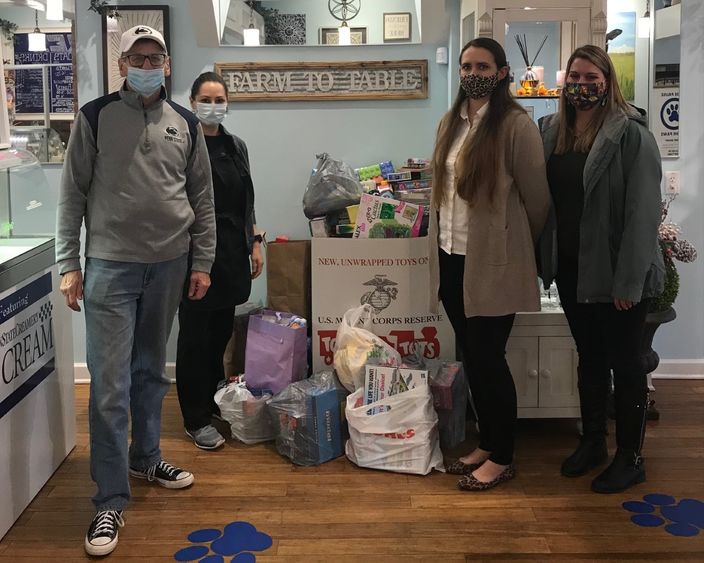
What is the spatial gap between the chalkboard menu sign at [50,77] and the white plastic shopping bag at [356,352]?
1713 millimetres

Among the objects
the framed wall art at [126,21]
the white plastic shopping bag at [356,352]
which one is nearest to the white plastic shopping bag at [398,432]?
the white plastic shopping bag at [356,352]

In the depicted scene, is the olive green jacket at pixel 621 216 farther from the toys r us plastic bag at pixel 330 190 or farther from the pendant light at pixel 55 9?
the pendant light at pixel 55 9

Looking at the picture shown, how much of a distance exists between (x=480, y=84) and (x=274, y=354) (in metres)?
1.35

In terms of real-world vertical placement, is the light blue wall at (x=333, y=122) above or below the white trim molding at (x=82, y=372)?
above

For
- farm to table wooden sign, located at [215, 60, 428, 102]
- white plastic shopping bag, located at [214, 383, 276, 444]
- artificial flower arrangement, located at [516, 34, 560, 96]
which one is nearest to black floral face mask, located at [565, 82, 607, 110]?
artificial flower arrangement, located at [516, 34, 560, 96]

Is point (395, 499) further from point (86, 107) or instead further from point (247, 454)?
point (86, 107)

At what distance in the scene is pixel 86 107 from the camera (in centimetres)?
239

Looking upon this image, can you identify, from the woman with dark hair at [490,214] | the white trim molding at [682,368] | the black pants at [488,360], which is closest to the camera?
the woman with dark hair at [490,214]

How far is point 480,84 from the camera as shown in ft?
8.52

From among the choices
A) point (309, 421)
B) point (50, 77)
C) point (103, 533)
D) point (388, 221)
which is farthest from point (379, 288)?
point (50, 77)

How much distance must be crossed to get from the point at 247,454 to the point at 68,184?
1272 mm

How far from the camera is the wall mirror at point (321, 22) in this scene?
377 centimetres

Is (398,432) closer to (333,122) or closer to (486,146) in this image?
(486,146)

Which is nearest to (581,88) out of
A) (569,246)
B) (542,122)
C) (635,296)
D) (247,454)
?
(542,122)
